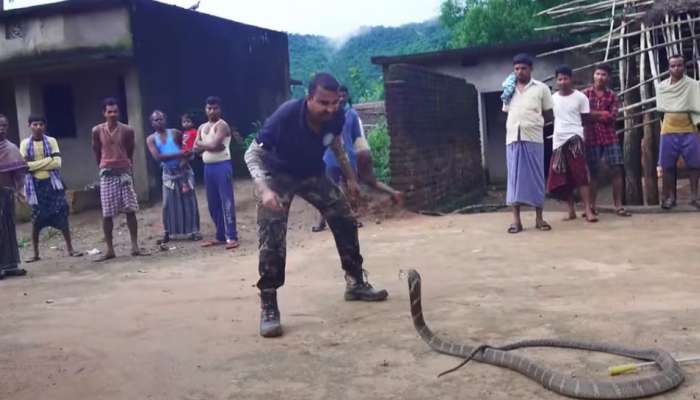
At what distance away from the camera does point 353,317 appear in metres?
4.45

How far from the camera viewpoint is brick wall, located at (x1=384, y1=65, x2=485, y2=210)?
988 centimetres

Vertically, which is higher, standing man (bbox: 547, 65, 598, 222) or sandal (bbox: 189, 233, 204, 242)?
standing man (bbox: 547, 65, 598, 222)

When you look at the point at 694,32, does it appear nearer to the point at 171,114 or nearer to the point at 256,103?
the point at 171,114

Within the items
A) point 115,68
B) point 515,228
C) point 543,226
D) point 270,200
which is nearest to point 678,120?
point 543,226

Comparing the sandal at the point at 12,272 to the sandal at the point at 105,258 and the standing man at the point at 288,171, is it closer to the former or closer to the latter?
the sandal at the point at 105,258

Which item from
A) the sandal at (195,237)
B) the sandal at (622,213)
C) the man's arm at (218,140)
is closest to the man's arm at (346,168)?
the man's arm at (218,140)

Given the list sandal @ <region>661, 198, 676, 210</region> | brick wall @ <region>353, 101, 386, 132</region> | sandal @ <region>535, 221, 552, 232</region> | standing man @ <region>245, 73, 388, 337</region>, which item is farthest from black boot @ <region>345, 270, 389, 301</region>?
brick wall @ <region>353, 101, 386, 132</region>

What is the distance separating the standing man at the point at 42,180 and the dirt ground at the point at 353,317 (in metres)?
0.98

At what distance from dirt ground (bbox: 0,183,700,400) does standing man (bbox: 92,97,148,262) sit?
70 centimetres

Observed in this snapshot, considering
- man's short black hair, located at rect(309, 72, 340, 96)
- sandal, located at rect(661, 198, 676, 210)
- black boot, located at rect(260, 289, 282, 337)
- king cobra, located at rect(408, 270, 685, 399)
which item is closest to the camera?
king cobra, located at rect(408, 270, 685, 399)

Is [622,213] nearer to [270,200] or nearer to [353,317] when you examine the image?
[353,317]

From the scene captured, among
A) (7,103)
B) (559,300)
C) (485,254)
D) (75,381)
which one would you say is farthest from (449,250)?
(7,103)

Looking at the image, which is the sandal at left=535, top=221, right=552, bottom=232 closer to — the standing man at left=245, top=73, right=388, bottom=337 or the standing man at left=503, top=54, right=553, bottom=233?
the standing man at left=503, top=54, right=553, bottom=233

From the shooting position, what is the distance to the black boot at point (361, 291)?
15.9 feet
